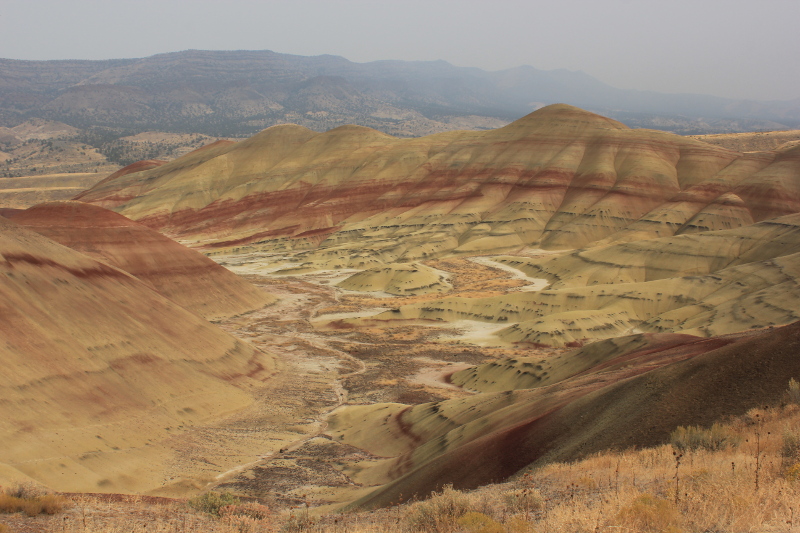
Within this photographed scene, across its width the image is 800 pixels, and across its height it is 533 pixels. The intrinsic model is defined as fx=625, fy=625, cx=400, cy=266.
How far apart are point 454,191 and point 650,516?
118225mm

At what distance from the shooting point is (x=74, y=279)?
115 ft

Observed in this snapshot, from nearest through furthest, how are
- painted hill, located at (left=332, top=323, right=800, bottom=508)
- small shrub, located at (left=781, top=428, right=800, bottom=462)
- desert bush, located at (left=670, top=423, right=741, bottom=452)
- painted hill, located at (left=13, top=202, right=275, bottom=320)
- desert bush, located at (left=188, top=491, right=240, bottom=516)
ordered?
small shrub, located at (left=781, top=428, right=800, bottom=462) → desert bush, located at (left=670, top=423, right=741, bottom=452) → desert bush, located at (left=188, top=491, right=240, bottom=516) → painted hill, located at (left=332, top=323, right=800, bottom=508) → painted hill, located at (left=13, top=202, right=275, bottom=320)

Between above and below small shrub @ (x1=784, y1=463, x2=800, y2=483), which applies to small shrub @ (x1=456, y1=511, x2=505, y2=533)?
below

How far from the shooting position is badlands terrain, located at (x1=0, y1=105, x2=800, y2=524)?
20000mm

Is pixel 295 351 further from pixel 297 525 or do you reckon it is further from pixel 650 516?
pixel 650 516

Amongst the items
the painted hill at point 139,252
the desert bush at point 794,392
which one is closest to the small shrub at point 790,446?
the desert bush at point 794,392

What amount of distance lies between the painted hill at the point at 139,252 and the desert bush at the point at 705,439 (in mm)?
49735

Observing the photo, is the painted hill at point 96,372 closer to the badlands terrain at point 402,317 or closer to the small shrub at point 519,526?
the badlands terrain at point 402,317

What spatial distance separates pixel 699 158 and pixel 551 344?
8036 cm

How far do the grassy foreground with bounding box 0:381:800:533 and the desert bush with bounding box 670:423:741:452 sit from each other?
1.0 inches

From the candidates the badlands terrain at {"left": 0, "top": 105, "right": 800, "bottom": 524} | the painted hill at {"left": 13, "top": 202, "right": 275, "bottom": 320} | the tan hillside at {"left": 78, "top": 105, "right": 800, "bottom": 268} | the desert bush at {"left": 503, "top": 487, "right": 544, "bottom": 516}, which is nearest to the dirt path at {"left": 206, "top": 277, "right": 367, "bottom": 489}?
the badlands terrain at {"left": 0, "top": 105, "right": 800, "bottom": 524}

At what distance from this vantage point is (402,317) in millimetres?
62875

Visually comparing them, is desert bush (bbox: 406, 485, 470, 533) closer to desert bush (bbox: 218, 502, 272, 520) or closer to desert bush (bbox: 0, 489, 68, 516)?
desert bush (bbox: 218, 502, 272, 520)

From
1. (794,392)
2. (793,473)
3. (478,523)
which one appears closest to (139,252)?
(478,523)
